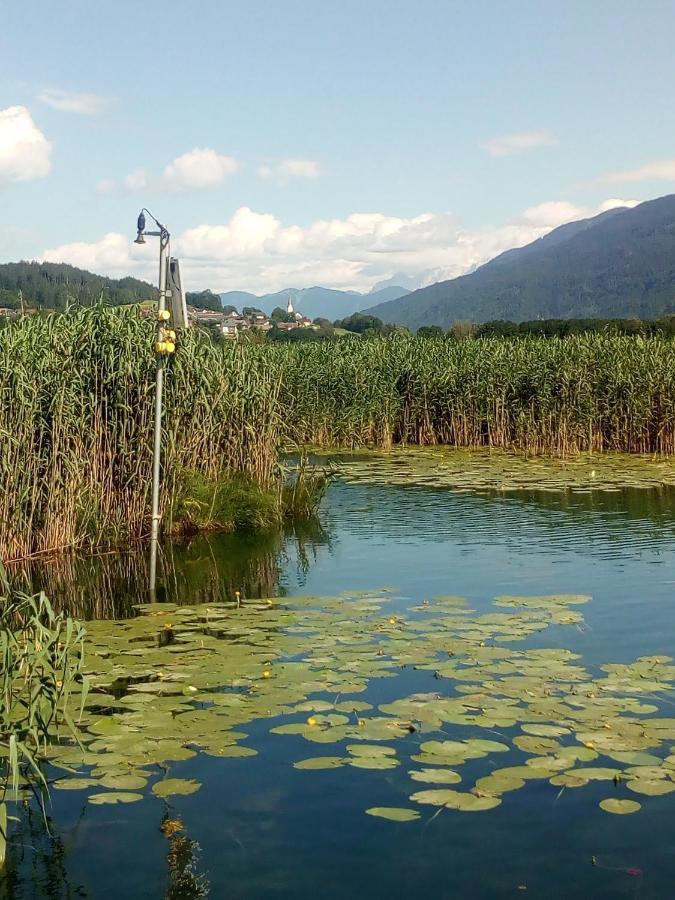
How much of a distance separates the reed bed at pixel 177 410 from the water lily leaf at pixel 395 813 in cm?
662

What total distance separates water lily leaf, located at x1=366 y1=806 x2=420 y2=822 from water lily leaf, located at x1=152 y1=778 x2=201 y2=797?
92 centimetres

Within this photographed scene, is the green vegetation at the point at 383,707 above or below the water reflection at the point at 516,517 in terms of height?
below

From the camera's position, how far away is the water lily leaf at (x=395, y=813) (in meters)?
4.79

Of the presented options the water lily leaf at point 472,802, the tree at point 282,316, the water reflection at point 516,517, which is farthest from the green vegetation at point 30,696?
the tree at point 282,316

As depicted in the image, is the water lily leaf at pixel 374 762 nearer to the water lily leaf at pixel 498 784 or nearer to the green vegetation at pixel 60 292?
the water lily leaf at pixel 498 784

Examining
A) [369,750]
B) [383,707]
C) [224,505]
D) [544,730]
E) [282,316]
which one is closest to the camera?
[369,750]

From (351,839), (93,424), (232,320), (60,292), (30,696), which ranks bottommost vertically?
(351,839)

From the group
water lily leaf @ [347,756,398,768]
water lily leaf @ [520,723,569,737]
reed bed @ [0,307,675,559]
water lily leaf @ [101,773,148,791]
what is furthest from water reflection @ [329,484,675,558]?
water lily leaf @ [101,773,148,791]

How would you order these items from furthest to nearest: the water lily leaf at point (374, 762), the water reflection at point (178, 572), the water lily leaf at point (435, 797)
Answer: the water reflection at point (178, 572) → the water lily leaf at point (374, 762) → the water lily leaf at point (435, 797)

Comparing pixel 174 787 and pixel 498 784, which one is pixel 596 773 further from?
pixel 174 787

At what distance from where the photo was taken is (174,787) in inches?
203

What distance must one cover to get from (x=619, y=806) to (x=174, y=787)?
214 cm

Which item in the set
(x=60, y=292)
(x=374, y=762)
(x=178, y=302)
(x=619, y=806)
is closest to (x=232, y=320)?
(x=60, y=292)

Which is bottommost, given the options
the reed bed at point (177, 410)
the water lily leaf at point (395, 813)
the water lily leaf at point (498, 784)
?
the water lily leaf at point (395, 813)
